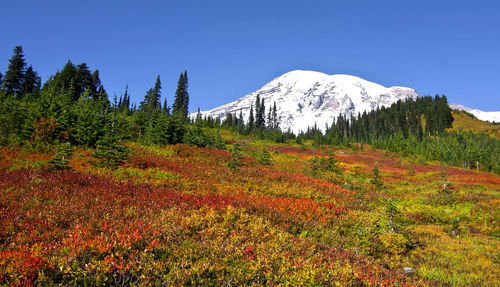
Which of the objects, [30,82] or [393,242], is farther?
[30,82]

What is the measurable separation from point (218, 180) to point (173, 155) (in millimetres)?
10064

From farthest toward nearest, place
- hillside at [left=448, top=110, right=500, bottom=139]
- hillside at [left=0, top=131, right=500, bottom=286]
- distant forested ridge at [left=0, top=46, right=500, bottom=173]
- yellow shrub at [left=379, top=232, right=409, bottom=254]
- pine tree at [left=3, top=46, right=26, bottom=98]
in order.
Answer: hillside at [left=448, top=110, right=500, bottom=139] → pine tree at [left=3, top=46, right=26, bottom=98] → distant forested ridge at [left=0, top=46, right=500, bottom=173] → yellow shrub at [left=379, top=232, right=409, bottom=254] → hillside at [left=0, top=131, right=500, bottom=286]

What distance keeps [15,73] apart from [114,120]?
49.1 metres

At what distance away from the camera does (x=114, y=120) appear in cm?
2048

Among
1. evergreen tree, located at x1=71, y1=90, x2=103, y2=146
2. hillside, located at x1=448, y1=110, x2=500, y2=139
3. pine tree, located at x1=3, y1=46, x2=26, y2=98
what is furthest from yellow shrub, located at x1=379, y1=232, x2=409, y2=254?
hillside, located at x1=448, y1=110, x2=500, y2=139

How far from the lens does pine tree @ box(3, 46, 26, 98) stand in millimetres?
50062

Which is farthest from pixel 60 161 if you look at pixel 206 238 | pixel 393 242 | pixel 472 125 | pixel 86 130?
pixel 472 125

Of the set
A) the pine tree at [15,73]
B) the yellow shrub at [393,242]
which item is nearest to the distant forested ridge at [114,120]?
the pine tree at [15,73]

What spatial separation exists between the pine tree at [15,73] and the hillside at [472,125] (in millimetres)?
162137

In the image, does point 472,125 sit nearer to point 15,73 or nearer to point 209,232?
point 209,232

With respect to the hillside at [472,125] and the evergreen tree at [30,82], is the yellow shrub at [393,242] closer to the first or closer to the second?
the evergreen tree at [30,82]

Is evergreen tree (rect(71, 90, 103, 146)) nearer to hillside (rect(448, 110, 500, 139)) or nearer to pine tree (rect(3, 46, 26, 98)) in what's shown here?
pine tree (rect(3, 46, 26, 98))

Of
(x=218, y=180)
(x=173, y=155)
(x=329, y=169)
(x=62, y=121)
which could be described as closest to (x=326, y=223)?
(x=218, y=180)

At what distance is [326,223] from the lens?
8.91 metres
